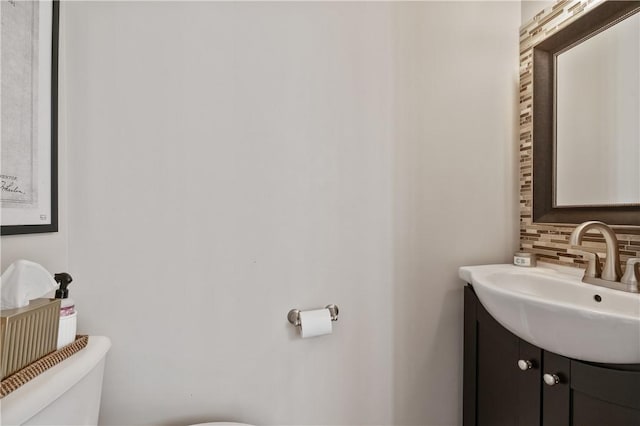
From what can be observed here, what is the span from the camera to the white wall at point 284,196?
3.10 feet

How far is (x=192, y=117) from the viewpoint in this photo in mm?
982

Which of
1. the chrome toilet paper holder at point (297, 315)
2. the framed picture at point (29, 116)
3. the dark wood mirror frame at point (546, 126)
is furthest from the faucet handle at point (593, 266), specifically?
the framed picture at point (29, 116)

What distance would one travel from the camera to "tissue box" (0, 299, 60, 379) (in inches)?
23.5

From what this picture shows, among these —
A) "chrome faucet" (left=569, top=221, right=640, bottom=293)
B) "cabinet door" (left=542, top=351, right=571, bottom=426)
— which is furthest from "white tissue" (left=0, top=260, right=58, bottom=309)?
"chrome faucet" (left=569, top=221, right=640, bottom=293)

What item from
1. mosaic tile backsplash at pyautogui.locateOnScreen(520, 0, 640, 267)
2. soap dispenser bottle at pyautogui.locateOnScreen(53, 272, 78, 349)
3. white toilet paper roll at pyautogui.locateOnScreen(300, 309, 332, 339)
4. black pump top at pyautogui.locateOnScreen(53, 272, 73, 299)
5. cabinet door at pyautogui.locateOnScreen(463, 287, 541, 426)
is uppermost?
mosaic tile backsplash at pyautogui.locateOnScreen(520, 0, 640, 267)

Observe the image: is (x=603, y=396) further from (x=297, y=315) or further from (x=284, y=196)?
(x=284, y=196)

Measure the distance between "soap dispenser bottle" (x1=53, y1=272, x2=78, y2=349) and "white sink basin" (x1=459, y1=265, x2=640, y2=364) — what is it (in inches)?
43.0

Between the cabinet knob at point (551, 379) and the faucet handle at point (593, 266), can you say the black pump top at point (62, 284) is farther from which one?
the faucet handle at point (593, 266)

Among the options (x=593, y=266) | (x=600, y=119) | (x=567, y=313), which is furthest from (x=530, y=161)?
(x=567, y=313)

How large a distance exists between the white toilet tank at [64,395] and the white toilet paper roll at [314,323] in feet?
1.79

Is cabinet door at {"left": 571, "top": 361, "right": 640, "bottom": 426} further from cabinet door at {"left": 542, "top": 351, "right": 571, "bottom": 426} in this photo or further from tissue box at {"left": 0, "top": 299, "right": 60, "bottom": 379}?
tissue box at {"left": 0, "top": 299, "right": 60, "bottom": 379}

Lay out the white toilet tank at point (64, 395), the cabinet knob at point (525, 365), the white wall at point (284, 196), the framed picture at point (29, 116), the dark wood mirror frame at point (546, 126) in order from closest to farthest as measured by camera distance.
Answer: the white toilet tank at point (64, 395)
the framed picture at point (29, 116)
the cabinet knob at point (525, 365)
the white wall at point (284, 196)
the dark wood mirror frame at point (546, 126)

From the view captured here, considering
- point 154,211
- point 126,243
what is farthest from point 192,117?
point 126,243

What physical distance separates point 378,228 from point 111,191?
86 cm
